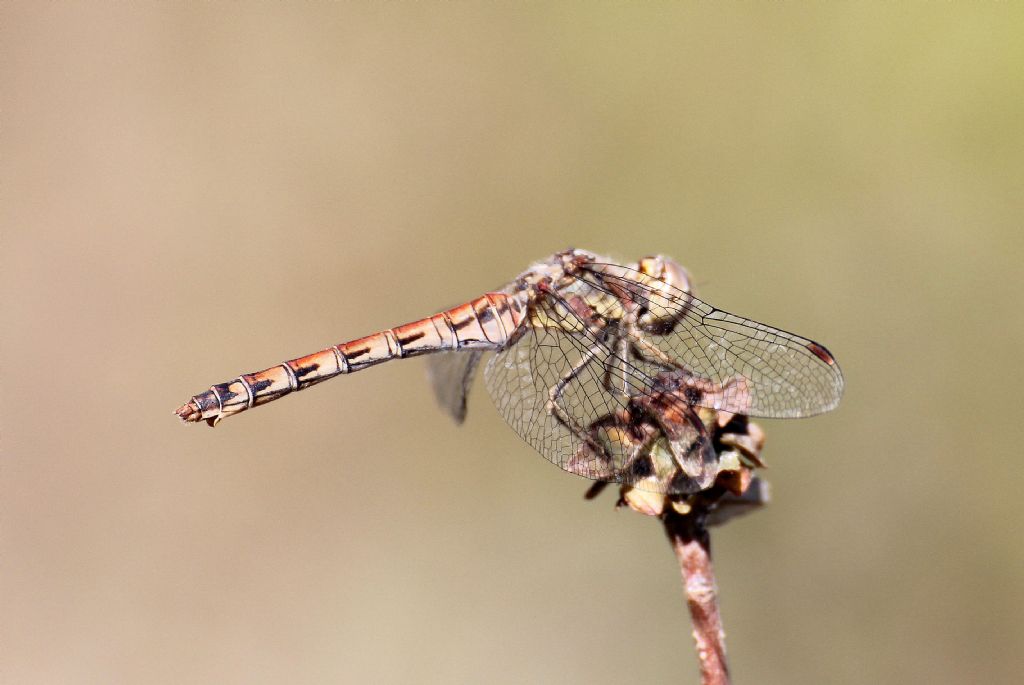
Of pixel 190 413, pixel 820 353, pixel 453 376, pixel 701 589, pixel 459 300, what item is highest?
pixel 459 300

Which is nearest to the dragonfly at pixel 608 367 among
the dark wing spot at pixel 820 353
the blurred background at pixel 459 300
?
the dark wing spot at pixel 820 353

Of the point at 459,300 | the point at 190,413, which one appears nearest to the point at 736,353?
the point at 190,413

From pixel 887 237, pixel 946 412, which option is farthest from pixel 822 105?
pixel 946 412

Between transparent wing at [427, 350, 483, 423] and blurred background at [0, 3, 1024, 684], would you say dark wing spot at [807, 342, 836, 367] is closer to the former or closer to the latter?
transparent wing at [427, 350, 483, 423]

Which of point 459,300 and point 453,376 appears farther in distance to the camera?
point 459,300

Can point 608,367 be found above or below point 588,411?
above

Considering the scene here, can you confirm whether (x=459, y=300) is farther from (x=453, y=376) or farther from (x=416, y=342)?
(x=416, y=342)

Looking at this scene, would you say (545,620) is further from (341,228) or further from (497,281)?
(341,228)
